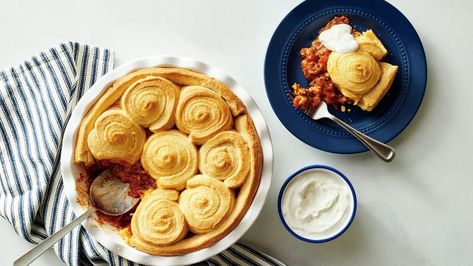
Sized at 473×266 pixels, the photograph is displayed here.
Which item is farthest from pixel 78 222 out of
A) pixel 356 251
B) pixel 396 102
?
pixel 396 102

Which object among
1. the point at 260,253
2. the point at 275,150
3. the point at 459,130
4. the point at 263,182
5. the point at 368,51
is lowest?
the point at 260,253

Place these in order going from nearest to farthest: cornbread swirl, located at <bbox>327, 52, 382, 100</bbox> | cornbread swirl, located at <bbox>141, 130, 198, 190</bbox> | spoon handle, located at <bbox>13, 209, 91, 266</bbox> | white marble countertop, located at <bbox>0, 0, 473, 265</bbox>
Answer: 1. spoon handle, located at <bbox>13, 209, 91, 266</bbox>
2. cornbread swirl, located at <bbox>141, 130, 198, 190</bbox>
3. cornbread swirl, located at <bbox>327, 52, 382, 100</bbox>
4. white marble countertop, located at <bbox>0, 0, 473, 265</bbox>

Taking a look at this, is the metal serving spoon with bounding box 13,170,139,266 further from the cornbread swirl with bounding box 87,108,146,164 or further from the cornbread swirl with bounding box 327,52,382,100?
the cornbread swirl with bounding box 327,52,382,100

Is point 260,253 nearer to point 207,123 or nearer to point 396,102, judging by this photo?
point 207,123

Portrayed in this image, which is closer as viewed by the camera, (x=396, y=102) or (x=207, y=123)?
(x=207, y=123)

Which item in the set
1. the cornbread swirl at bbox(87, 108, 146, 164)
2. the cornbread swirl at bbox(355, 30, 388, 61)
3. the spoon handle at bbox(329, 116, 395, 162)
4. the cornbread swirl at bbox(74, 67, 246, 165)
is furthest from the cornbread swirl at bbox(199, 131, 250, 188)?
the cornbread swirl at bbox(355, 30, 388, 61)

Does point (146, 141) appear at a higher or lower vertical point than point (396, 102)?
lower
